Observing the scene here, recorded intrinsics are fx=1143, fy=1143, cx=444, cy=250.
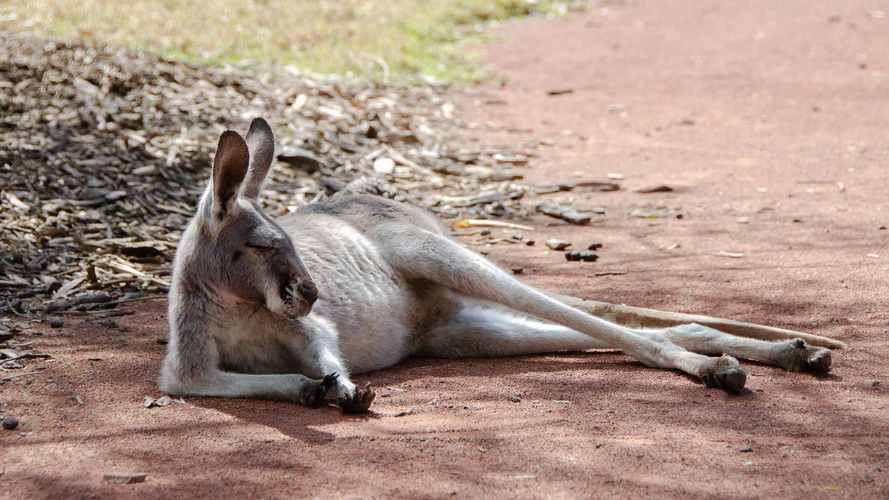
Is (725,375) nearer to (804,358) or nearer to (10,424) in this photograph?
(804,358)

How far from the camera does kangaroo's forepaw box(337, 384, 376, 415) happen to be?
413cm

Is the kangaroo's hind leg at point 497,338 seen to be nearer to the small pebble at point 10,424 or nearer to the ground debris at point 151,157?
the ground debris at point 151,157

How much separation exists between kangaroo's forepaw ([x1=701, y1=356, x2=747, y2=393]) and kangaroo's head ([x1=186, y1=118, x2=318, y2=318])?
5.12 ft

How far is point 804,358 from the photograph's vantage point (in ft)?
15.1

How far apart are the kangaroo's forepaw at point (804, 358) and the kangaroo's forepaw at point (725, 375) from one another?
0.27 meters

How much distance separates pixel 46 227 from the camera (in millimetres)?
6781

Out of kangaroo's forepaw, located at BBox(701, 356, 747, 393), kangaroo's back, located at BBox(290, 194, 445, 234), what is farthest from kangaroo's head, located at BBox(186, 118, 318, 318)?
kangaroo's forepaw, located at BBox(701, 356, 747, 393)

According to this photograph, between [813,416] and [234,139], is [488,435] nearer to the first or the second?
[813,416]

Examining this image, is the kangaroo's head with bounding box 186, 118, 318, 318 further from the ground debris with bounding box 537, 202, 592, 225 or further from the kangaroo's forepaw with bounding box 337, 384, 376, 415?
the ground debris with bounding box 537, 202, 592, 225

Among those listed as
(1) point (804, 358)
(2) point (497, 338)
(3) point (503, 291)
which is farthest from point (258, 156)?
(1) point (804, 358)

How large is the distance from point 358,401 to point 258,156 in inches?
48.4

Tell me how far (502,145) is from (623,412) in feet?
21.8

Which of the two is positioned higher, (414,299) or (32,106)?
(32,106)

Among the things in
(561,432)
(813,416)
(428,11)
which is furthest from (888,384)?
(428,11)
